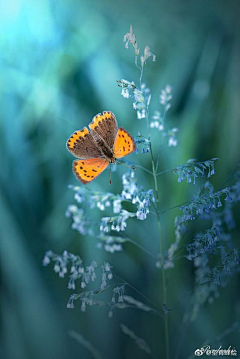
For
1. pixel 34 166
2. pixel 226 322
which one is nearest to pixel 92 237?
pixel 34 166

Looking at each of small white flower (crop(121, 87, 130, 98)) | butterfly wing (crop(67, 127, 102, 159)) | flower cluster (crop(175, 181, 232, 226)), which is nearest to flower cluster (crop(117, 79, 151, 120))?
small white flower (crop(121, 87, 130, 98))

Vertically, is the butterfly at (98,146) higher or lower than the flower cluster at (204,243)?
higher

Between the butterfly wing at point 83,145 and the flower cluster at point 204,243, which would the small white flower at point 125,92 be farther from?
the flower cluster at point 204,243

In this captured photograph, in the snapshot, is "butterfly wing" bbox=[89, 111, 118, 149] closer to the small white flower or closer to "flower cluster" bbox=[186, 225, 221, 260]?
the small white flower

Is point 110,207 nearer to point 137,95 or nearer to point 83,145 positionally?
point 83,145

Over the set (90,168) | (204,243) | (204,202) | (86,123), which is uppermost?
(86,123)

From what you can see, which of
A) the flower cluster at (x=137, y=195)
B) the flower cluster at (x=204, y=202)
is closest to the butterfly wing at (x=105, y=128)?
the flower cluster at (x=137, y=195)

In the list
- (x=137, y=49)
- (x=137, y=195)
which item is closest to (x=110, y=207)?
(x=137, y=195)

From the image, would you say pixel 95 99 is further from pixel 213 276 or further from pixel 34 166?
pixel 213 276
